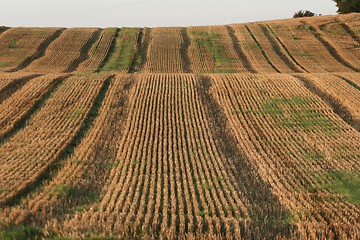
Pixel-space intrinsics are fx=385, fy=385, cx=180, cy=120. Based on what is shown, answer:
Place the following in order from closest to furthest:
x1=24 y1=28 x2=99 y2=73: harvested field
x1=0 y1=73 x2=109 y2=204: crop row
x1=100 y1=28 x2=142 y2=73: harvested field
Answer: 1. x1=0 y1=73 x2=109 y2=204: crop row
2. x1=24 y1=28 x2=99 y2=73: harvested field
3. x1=100 y1=28 x2=142 y2=73: harvested field

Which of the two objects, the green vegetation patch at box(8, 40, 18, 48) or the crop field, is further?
the green vegetation patch at box(8, 40, 18, 48)

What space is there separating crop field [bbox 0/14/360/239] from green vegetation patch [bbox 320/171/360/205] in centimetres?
5

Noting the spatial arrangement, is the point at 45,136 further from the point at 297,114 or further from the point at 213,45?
the point at 213,45

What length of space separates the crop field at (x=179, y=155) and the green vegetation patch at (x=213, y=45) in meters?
5.83

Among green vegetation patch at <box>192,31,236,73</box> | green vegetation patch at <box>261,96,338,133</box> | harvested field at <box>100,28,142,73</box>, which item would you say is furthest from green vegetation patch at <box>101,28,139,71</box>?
green vegetation patch at <box>261,96,338,133</box>

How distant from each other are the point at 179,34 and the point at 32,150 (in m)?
50.7

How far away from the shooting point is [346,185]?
17.9 metres

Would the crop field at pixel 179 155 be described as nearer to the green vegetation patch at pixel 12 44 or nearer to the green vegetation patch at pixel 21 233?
the green vegetation patch at pixel 21 233

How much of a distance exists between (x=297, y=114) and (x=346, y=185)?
1206 cm

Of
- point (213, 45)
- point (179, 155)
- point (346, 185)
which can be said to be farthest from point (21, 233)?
point (213, 45)

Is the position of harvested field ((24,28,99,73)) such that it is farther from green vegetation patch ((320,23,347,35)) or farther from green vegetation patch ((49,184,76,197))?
green vegetation patch ((320,23,347,35))

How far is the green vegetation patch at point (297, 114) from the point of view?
1069 inches

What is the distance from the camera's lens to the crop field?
45.6ft

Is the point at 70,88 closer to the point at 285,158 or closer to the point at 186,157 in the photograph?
the point at 186,157
